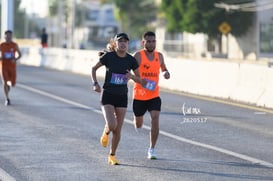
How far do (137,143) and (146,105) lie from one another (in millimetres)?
1680

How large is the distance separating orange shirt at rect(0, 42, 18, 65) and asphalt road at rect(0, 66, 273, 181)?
3.60ft

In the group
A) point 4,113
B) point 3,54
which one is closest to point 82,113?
point 4,113

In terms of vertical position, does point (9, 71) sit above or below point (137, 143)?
above

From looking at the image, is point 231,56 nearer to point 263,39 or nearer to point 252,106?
point 263,39

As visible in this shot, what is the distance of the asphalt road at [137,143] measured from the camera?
9.91 meters

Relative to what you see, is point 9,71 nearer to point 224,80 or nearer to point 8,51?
point 8,51

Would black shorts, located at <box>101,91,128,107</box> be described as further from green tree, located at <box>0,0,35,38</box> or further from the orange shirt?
green tree, located at <box>0,0,35,38</box>

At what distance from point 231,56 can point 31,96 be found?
44.8 meters

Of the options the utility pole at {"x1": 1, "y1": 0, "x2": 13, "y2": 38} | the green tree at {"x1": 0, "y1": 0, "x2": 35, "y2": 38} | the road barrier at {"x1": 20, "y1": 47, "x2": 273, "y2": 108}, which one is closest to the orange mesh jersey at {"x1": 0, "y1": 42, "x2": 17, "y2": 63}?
the road barrier at {"x1": 20, "y1": 47, "x2": 273, "y2": 108}

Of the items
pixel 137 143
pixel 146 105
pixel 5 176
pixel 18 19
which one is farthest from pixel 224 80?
pixel 18 19

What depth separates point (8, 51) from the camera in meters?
19.2

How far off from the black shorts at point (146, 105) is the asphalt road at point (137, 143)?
0.65m

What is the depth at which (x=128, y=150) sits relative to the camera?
11938 millimetres

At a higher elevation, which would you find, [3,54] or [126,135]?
[3,54]
